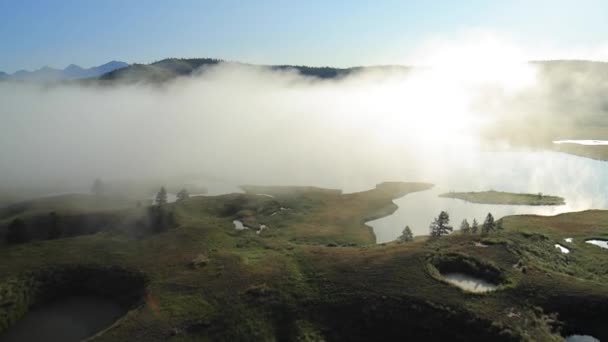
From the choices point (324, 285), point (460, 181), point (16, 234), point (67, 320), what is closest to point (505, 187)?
point (460, 181)

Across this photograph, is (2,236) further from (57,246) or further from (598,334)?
(598,334)

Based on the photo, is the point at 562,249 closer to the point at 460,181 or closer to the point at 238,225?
the point at 238,225

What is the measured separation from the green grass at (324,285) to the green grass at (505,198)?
3257 centimetres

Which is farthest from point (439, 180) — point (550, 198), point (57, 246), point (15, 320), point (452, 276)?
point (15, 320)

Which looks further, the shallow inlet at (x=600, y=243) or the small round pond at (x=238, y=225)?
the small round pond at (x=238, y=225)

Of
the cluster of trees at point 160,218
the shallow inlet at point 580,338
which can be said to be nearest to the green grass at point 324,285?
the shallow inlet at point 580,338

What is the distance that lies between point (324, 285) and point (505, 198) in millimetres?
90147

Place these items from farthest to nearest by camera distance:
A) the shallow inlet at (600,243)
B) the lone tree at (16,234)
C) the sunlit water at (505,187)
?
the sunlit water at (505,187) → the shallow inlet at (600,243) → the lone tree at (16,234)

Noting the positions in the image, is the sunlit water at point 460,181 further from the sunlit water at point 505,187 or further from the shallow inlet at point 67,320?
the shallow inlet at point 67,320

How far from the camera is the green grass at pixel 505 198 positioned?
402 ft

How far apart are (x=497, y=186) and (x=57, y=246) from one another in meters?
129

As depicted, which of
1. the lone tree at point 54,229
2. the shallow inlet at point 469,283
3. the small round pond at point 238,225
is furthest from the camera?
the small round pond at point 238,225

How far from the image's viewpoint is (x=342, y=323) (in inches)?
2040

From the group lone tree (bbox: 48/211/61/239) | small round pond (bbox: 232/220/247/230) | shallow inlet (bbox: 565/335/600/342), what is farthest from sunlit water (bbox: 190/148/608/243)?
lone tree (bbox: 48/211/61/239)
